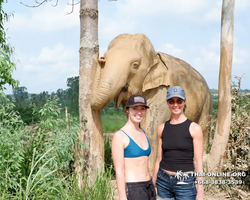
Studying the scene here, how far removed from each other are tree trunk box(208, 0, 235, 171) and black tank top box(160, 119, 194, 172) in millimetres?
2305

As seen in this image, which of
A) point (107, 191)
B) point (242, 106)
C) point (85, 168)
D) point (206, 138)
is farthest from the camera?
point (206, 138)

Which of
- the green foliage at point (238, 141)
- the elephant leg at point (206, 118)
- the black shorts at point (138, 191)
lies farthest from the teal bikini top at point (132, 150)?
the elephant leg at point (206, 118)

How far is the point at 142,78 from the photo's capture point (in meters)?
4.52

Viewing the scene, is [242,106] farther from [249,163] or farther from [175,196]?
[175,196]

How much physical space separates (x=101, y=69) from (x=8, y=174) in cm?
183

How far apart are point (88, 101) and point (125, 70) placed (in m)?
0.68

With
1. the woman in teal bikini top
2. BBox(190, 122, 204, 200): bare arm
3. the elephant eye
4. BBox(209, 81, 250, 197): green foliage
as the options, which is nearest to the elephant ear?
the elephant eye

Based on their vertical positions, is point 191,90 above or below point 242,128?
above

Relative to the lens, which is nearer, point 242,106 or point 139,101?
point 139,101

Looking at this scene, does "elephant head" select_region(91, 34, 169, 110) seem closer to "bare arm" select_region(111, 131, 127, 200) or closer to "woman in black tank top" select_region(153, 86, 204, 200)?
"woman in black tank top" select_region(153, 86, 204, 200)

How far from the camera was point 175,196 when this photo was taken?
2559 millimetres

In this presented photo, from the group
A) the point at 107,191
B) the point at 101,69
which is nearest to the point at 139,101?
the point at 107,191

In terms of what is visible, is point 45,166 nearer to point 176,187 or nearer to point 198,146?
point 176,187

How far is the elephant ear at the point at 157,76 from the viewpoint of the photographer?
4586mm
